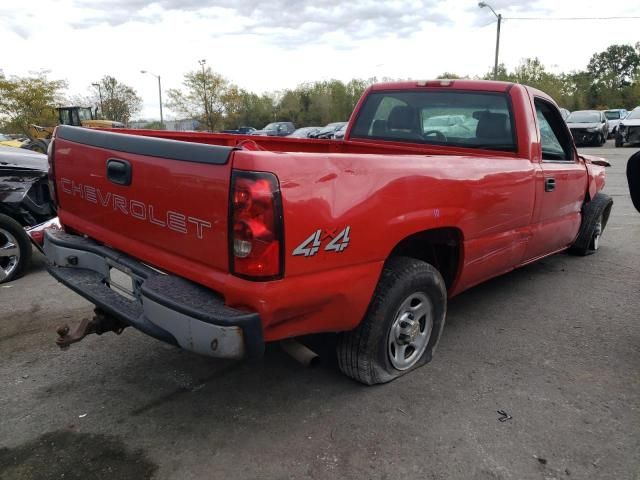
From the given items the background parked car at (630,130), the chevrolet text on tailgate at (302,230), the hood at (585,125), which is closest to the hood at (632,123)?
the background parked car at (630,130)

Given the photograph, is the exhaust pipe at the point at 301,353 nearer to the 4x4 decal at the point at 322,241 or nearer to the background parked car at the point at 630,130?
the 4x4 decal at the point at 322,241

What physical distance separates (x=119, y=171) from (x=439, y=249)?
206 cm

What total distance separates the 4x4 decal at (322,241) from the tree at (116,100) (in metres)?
49.1

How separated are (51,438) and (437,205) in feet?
7.74

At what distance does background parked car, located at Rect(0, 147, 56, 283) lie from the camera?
5.15 metres

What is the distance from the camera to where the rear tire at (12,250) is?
5098 mm

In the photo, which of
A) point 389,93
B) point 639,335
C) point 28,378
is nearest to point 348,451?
point 28,378

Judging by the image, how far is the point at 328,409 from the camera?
2844 mm

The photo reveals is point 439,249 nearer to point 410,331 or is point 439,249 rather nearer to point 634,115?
point 410,331

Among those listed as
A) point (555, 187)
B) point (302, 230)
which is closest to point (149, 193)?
point (302, 230)

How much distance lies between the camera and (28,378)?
3213 millimetres

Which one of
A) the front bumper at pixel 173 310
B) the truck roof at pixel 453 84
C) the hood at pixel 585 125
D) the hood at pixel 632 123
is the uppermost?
the truck roof at pixel 453 84

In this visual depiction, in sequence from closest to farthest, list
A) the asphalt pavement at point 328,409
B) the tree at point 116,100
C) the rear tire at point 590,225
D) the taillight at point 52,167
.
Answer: the asphalt pavement at point 328,409 → the taillight at point 52,167 → the rear tire at point 590,225 → the tree at point 116,100

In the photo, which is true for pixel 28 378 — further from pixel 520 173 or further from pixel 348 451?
pixel 520 173
